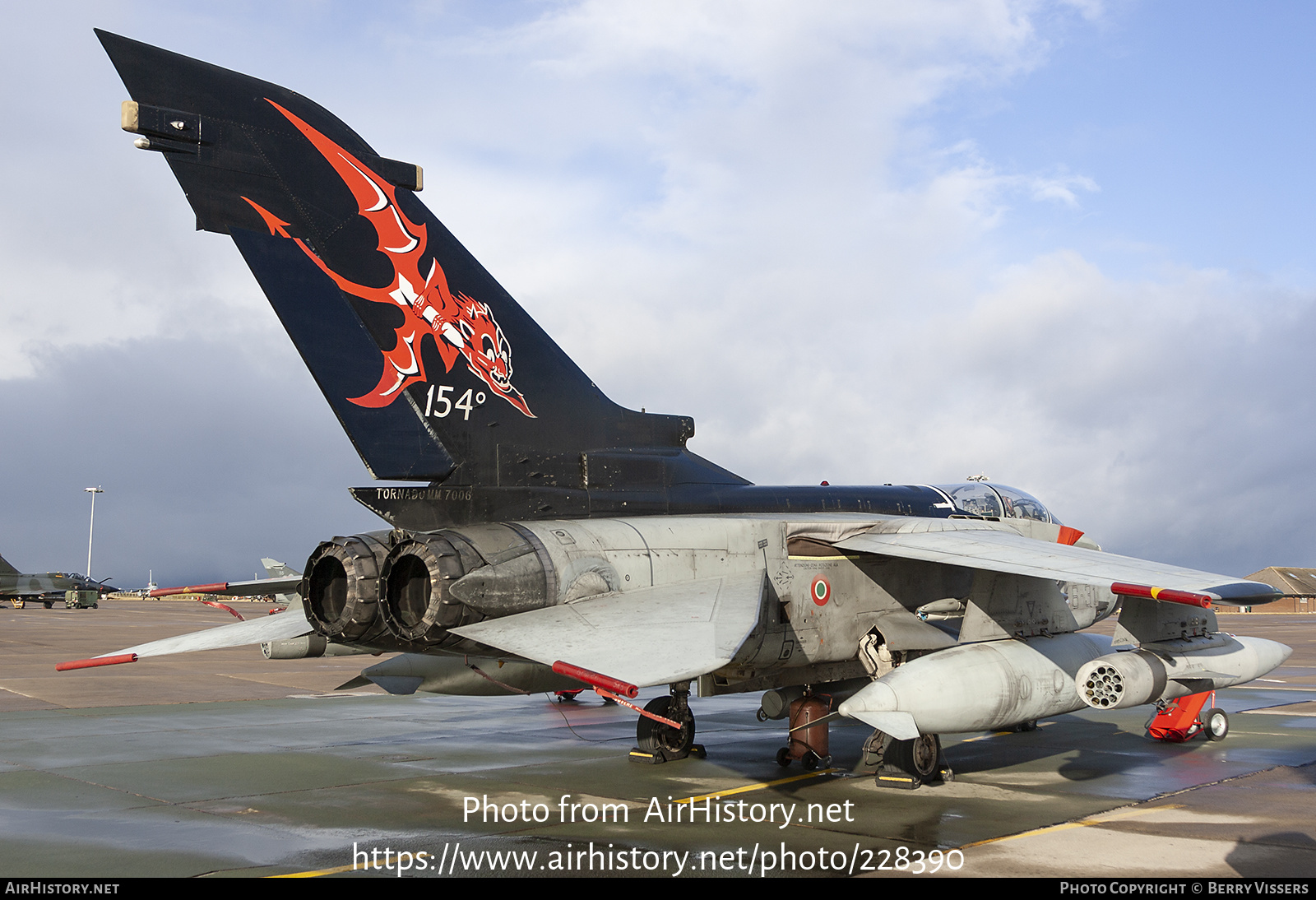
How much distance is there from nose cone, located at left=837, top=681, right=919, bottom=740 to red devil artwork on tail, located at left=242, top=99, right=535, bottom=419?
403 cm

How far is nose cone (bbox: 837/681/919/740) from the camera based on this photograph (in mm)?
8180

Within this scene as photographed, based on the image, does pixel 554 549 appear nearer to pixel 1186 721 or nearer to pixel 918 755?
pixel 918 755

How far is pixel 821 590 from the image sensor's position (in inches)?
395

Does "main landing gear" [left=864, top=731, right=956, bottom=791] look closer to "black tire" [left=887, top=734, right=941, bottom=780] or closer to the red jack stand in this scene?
"black tire" [left=887, top=734, right=941, bottom=780]

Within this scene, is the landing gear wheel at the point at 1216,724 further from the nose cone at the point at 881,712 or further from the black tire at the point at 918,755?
the nose cone at the point at 881,712

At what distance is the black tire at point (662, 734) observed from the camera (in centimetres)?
1105

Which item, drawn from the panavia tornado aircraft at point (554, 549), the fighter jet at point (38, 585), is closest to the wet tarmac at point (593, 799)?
the panavia tornado aircraft at point (554, 549)

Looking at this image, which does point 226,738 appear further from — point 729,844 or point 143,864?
point 729,844

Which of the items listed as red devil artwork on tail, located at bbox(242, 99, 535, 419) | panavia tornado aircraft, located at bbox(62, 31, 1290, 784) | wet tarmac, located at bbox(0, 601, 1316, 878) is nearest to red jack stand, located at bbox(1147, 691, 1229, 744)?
wet tarmac, located at bbox(0, 601, 1316, 878)

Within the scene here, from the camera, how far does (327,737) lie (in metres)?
12.9

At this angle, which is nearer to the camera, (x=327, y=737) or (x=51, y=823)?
(x=51, y=823)

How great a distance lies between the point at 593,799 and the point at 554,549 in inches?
96.1

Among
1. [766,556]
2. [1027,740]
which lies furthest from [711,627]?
[1027,740]
